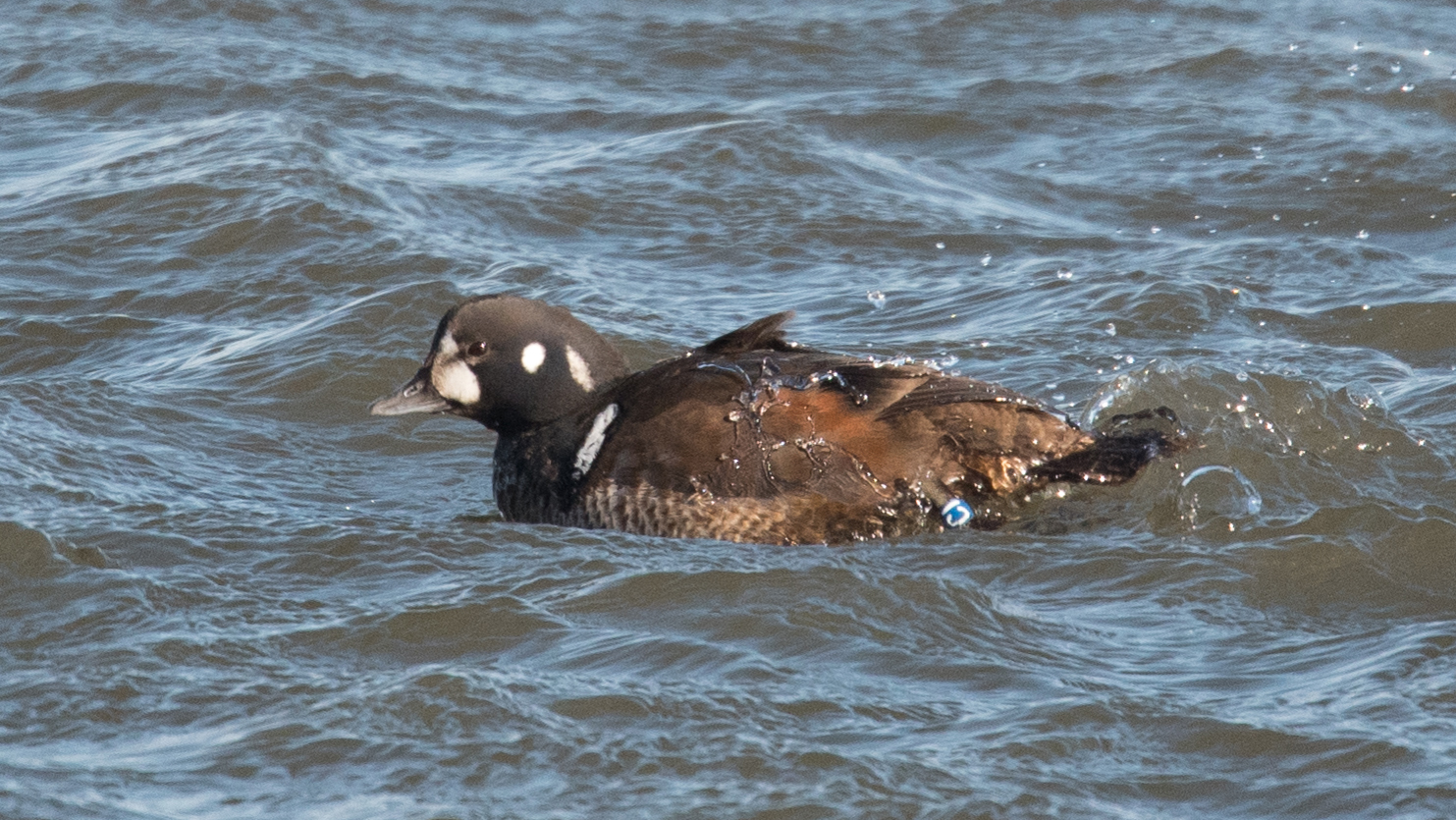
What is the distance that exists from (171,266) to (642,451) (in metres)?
3.77

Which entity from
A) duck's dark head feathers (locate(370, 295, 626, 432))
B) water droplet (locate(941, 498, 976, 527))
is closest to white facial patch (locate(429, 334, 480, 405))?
duck's dark head feathers (locate(370, 295, 626, 432))

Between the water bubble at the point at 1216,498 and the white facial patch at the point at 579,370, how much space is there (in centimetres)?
194

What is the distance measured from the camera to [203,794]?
4391mm

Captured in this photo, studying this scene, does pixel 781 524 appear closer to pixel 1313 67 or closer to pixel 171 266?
A: pixel 171 266

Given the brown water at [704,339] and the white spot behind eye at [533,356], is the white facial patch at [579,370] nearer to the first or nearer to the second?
the white spot behind eye at [533,356]

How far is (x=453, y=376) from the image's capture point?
21.2 feet

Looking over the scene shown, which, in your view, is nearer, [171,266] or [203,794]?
[203,794]

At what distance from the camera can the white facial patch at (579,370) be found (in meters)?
6.40

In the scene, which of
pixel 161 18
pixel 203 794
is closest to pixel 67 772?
pixel 203 794

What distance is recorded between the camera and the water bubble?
20.0ft

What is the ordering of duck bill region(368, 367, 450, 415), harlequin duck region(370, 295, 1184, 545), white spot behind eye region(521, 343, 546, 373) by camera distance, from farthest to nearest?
duck bill region(368, 367, 450, 415) < white spot behind eye region(521, 343, 546, 373) < harlequin duck region(370, 295, 1184, 545)

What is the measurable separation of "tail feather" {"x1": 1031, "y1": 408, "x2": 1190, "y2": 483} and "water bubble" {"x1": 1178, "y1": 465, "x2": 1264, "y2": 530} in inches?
6.3

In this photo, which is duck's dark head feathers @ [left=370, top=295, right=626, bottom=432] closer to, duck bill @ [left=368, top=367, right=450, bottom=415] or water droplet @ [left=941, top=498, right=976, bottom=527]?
duck bill @ [left=368, top=367, right=450, bottom=415]

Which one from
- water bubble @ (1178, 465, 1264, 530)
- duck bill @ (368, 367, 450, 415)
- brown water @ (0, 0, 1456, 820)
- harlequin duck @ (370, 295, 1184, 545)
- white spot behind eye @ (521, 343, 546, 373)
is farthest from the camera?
duck bill @ (368, 367, 450, 415)
